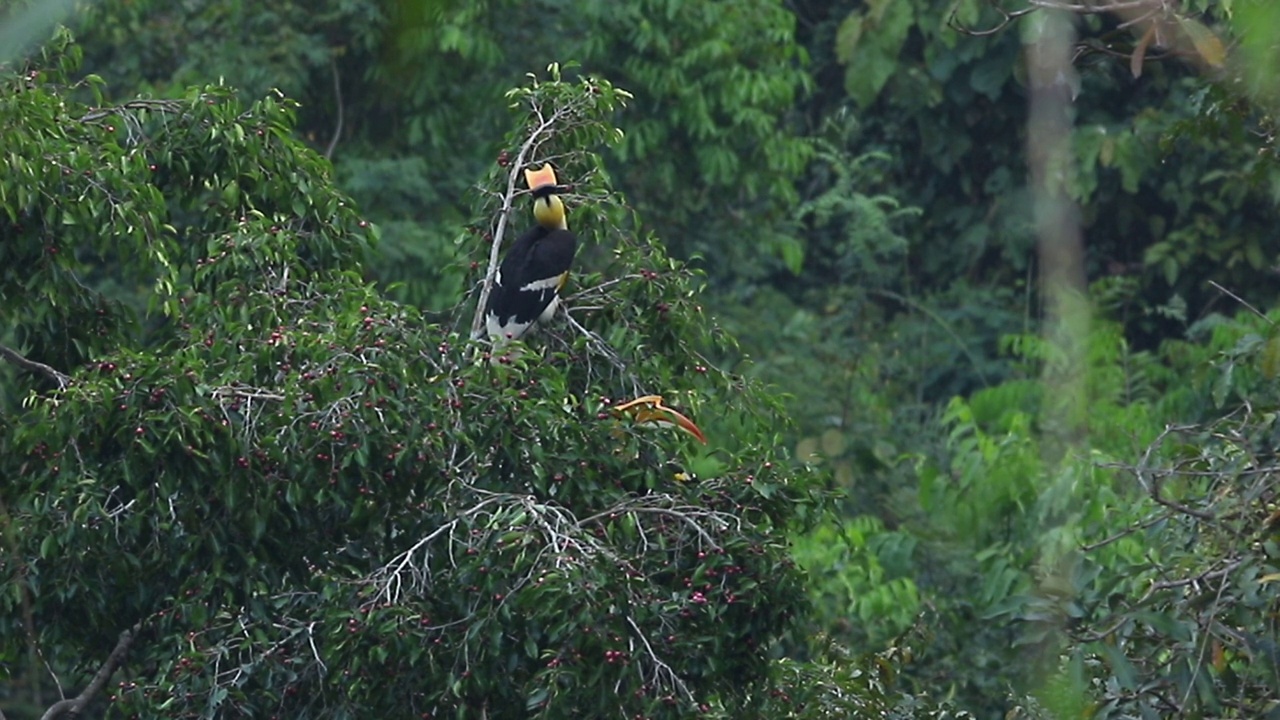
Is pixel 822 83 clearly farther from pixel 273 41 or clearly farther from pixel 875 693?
pixel 875 693

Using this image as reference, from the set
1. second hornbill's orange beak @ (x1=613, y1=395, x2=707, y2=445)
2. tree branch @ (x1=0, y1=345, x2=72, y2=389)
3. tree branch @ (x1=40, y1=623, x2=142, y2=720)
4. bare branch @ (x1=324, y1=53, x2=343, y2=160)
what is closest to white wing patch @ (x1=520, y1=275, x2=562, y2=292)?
second hornbill's orange beak @ (x1=613, y1=395, x2=707, y2=445)

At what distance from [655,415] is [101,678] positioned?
51.7 inches

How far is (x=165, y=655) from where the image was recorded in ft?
11.3

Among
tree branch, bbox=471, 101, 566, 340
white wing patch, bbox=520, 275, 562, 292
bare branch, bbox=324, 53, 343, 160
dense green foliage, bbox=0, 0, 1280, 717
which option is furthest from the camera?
bare branch, bbox=324, 53, 343, 160

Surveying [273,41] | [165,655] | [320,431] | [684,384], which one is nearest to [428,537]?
[320,431]

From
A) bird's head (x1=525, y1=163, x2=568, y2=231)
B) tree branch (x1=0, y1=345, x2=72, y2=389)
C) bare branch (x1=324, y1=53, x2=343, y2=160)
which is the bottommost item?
bare branch (x1=324, y1=53, x2=343, y2=160)

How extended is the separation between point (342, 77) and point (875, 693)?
527cm

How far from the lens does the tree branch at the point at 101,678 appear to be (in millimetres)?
3852

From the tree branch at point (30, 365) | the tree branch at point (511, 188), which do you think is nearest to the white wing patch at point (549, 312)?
the tree branch at point (511, 188)

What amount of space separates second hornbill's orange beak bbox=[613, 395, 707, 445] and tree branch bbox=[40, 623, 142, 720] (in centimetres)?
113

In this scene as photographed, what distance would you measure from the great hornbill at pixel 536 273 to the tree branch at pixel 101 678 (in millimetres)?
1043

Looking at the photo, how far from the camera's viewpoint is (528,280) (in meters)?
4.49

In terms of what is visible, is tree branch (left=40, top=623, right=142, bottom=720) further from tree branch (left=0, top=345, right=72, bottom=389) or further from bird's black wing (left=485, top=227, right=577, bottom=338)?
bird's black wing (left=485, top=227, right=577, bottom=338)

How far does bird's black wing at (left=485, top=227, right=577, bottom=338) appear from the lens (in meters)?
4.34
